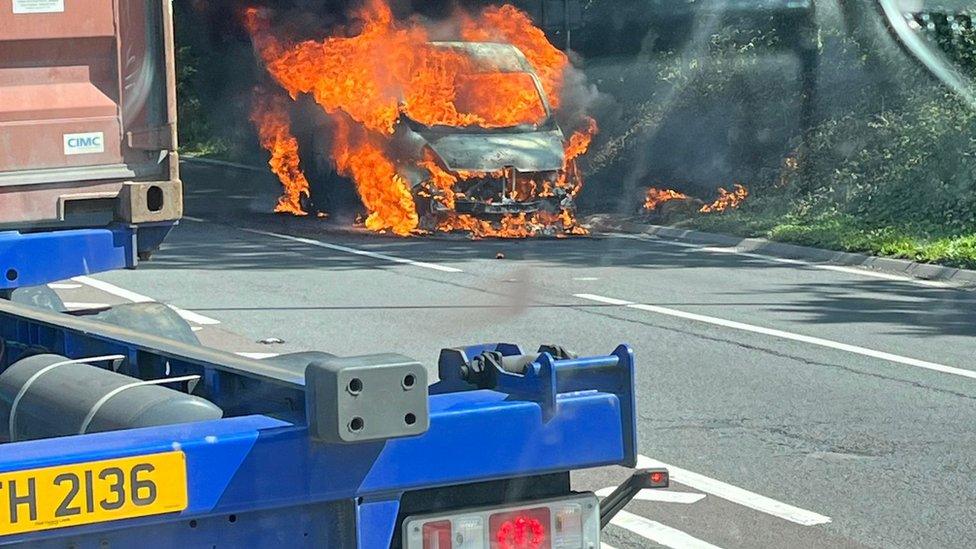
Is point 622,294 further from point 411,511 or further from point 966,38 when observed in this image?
point 411,511

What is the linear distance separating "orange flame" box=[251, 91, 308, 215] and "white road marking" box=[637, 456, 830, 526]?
1495cm

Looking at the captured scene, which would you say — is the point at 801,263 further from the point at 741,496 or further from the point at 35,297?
the point at 35,297

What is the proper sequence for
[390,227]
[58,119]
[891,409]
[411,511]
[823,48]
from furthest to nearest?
[823,48]
[390,227]
[891,409]
[58,119]
[411,511]

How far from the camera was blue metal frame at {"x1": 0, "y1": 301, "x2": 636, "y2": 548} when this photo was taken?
10.0 feet

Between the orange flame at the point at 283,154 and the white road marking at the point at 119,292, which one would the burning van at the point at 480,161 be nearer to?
the orange flame at the point at 283,154

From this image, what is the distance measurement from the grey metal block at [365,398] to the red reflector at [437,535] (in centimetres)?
30

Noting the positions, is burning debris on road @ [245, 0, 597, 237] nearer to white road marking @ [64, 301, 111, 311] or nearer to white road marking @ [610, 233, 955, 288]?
white road marking @ [610, 233, 955, 288]

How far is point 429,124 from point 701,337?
→ 28.4ft

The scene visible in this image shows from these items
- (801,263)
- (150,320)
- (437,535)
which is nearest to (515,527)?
(437,535)

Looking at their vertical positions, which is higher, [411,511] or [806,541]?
[411,511]

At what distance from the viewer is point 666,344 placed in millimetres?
11656

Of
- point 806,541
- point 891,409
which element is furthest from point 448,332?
point 806,541

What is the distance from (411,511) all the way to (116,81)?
105 inches

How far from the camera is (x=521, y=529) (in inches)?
135
